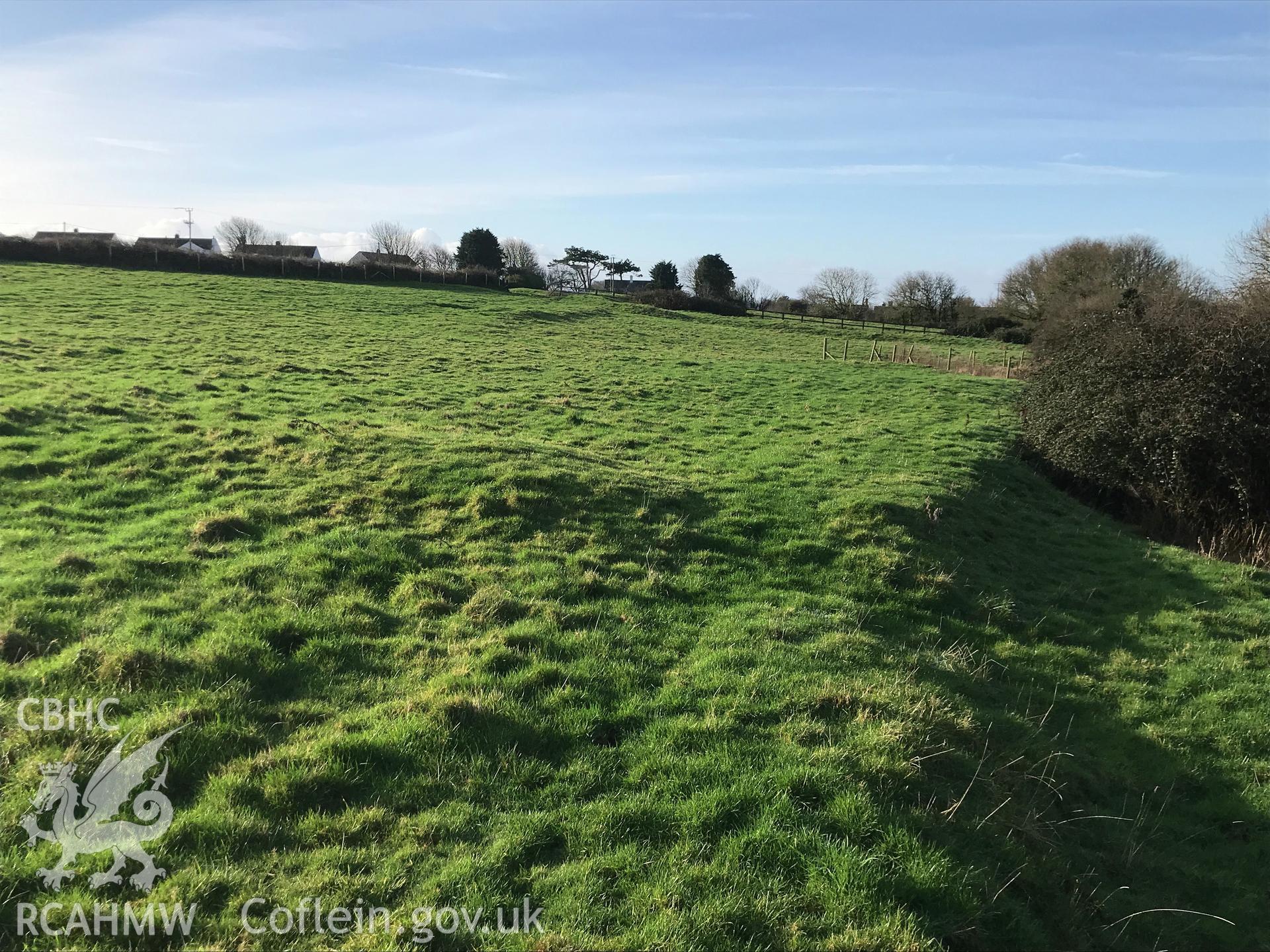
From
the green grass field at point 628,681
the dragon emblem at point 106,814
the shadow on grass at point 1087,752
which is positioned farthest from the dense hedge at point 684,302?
the dragon emblem at point 106,814

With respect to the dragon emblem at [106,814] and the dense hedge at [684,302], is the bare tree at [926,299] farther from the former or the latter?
the dragon emblem at [106,814]

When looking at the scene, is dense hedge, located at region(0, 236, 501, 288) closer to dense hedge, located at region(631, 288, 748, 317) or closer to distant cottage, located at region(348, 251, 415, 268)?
distant cottage, located at region(348, 251, 415, 268)

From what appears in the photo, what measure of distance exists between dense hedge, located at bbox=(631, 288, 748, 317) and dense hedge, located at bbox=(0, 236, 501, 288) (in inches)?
757

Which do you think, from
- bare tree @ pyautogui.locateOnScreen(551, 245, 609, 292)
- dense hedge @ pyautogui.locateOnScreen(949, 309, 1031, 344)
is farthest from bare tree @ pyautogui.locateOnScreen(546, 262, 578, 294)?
dense hedge @ pyautogui.locateOnScreen(949, 309, 1031, 344)

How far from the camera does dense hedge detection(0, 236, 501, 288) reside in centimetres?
4438

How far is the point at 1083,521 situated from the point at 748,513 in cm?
874

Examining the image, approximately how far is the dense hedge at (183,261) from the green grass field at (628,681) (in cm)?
3840

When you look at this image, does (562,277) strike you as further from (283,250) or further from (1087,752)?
(1087,752)

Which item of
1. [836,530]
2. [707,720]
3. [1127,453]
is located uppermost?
[1127,453]

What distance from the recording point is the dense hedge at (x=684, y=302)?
68.8 m

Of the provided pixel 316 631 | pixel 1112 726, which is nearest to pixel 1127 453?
pixel 1112 726

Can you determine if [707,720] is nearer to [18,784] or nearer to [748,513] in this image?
[18,784]

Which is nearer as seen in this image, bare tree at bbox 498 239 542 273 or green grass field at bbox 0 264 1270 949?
green grass field at bbox 0 264 1270 949

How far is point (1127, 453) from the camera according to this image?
56.2 ft
